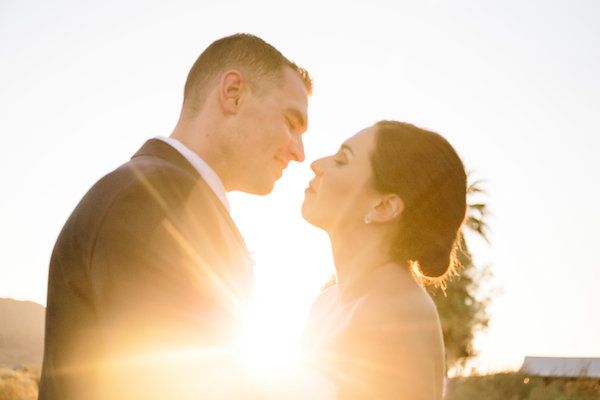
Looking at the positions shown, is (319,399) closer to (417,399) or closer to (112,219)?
(417,399)

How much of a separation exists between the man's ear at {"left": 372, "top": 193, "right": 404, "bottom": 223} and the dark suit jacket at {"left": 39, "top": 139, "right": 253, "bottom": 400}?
2.54 m

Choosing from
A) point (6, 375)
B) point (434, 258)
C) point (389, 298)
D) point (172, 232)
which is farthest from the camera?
point (6, 375)

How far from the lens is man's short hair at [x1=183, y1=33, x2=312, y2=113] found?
17.1ft

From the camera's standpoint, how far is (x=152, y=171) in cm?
291

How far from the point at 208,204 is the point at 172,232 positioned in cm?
→ 31

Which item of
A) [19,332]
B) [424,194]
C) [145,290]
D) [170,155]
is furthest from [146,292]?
[19,332]

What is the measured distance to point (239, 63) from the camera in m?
5.35

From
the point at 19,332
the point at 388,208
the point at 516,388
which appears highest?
the point at 388,208

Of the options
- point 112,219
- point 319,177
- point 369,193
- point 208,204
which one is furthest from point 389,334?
point 112,219

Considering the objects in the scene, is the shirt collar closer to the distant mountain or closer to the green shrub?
the green shrub

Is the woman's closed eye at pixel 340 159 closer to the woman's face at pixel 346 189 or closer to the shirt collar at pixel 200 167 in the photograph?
the woman's face at pixel 346 189

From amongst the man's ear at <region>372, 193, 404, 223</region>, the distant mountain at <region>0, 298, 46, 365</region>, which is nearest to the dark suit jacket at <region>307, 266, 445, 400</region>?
the man's ear at <region>372, 193, 404, 223</region>

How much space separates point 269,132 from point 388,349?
2.06 m

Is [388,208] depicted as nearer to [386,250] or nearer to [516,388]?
[386,250]
